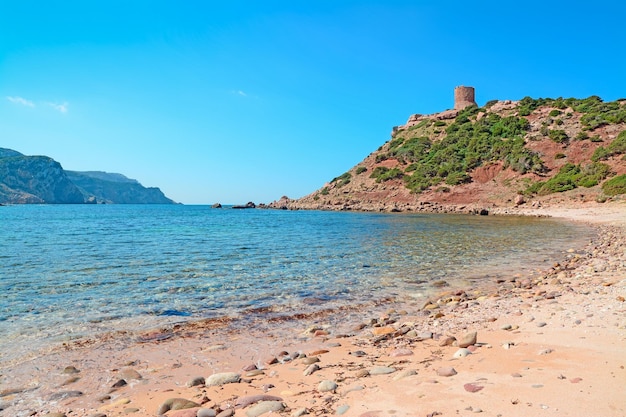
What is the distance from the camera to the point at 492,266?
14.1 meters

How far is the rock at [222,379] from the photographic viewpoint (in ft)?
16.3

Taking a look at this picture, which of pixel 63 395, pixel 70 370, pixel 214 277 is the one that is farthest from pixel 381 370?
pixel 214 277

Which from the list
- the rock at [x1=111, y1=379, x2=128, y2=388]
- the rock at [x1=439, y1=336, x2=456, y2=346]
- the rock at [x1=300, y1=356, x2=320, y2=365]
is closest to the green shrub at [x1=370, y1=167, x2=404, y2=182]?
the rock at [x1=439, y1=336, x2=456, y2=346]

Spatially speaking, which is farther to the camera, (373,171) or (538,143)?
(373,171)

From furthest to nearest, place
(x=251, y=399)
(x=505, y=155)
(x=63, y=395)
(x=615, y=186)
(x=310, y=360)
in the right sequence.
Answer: (x=505, y=155) < (x=615, y=186) < (x=310, y=360) < (x=63, y=395) < (x=251, y=399)

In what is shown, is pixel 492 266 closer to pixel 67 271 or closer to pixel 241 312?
pixel 241 312

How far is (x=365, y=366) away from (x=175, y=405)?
7.82 feet

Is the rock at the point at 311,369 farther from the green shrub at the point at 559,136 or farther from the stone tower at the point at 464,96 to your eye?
the stone tower at the point at 464,96

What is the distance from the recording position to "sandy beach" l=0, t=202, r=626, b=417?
3.85 metres

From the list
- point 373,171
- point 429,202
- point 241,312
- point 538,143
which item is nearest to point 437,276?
point 241,312

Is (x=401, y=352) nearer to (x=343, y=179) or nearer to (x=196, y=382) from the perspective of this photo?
(x=196, y=382)

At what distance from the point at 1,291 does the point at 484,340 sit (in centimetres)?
1147

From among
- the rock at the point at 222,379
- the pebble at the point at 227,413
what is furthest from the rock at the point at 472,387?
the rock at the point at 222,379

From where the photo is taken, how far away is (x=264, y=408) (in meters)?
4.01
